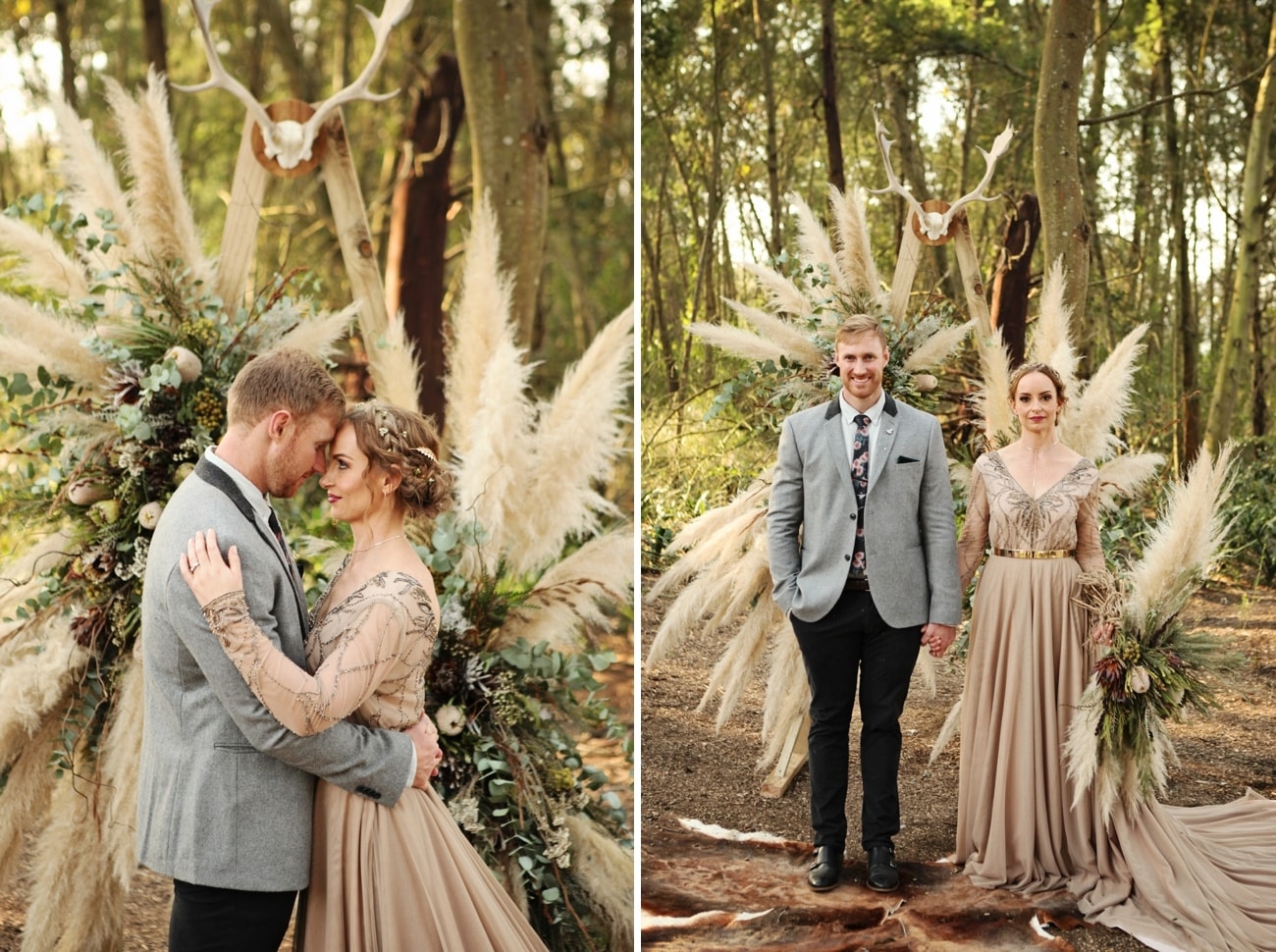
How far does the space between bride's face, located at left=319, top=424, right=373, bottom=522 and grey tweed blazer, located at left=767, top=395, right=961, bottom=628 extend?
46.3 inches

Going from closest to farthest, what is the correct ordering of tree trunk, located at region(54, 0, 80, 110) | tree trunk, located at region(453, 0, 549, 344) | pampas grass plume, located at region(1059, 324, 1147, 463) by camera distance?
pampas grass plume, located at region(1059, 324, 1147, 463) < tree trunk, located at region(453, 0, 549, 344) < tree trunk, located at region(54, 0, 80, 110)

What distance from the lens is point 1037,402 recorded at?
273 centimetres

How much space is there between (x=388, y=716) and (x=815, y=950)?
4.09 ft

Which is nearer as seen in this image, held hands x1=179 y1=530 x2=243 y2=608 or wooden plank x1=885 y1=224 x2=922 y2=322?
held hands x1=179 y1=530 x2=243 y2=608

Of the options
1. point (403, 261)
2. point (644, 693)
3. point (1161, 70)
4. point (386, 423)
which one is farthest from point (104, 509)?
point (1161, 70)

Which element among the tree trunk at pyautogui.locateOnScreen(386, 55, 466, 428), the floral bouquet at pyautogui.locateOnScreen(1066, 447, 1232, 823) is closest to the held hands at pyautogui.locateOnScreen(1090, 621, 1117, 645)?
the floral bouquet at pyautogui.locateOnScreen(1066, 447, 1232, 823)

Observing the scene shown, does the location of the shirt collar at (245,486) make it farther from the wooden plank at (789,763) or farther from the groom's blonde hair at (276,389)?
the wooden plank at (789,763)

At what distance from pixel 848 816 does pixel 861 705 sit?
50 centimetres

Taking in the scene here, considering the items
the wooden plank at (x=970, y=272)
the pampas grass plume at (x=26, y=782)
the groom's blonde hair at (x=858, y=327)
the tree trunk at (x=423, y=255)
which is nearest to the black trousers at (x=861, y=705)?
the groom's blonde hair at (x=858, y=327)

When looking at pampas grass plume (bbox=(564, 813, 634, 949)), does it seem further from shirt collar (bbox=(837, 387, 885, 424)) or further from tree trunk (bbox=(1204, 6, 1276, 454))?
tree trunk (bbox=(1204, 6, 1276, 454))

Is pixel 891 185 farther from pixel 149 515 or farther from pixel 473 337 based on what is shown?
pixel 149 515

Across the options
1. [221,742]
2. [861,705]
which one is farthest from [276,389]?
[861,705]

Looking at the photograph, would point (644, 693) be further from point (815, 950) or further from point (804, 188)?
point (804, 188)

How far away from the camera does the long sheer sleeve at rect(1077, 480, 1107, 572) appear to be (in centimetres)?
270
